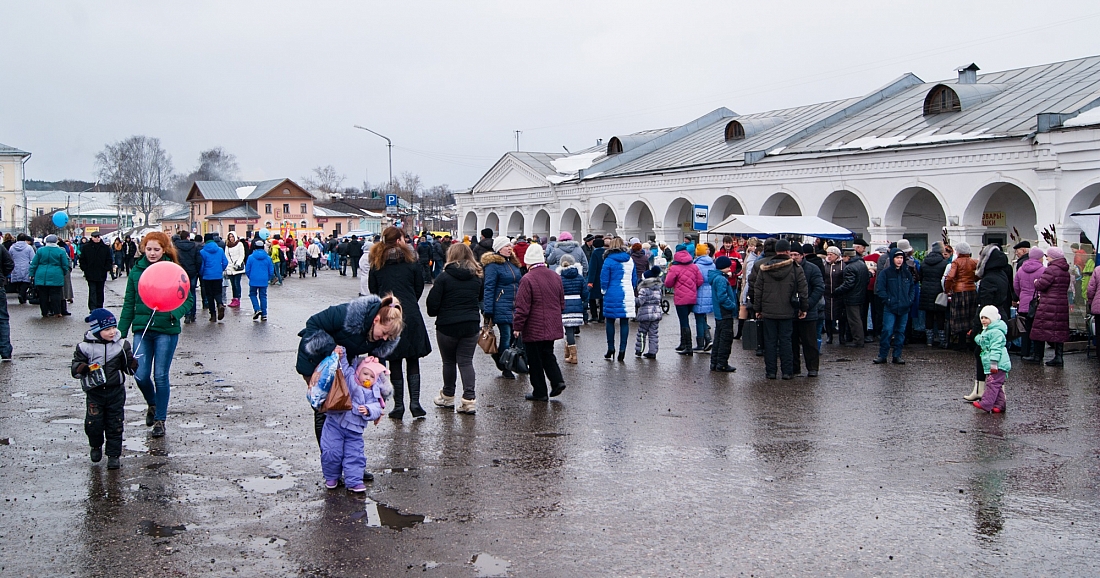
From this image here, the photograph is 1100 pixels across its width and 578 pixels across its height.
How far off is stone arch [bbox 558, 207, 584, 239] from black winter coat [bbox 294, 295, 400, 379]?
36321 mm

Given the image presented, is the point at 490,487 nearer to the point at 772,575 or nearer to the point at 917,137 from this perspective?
the point at 772,575

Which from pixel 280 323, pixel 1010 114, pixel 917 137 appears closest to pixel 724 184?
pixel 917 137

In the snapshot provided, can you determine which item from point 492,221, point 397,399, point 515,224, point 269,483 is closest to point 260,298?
point 397,399

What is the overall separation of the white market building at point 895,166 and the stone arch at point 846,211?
0.04 m

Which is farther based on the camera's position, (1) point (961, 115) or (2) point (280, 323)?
(1) point (961, 115)

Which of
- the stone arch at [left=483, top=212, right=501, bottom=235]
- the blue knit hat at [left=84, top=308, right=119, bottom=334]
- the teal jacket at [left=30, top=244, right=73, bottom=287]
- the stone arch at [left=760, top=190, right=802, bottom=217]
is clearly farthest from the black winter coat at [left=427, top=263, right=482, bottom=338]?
the stone arch at [left=483, top=212, right=501, bottom=235]

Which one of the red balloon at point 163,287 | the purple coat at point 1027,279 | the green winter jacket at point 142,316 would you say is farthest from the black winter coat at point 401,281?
the purple coat at point 1027,279

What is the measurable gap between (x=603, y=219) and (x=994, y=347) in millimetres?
32983

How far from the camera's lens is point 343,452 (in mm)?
6727

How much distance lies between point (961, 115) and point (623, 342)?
1837 centimetres

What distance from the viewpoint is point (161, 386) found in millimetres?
8477

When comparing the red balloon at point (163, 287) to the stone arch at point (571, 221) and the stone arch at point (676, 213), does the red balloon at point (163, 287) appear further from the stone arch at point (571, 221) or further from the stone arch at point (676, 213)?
the stone arch at point (571, 221)

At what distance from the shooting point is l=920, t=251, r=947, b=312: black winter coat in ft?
48.6

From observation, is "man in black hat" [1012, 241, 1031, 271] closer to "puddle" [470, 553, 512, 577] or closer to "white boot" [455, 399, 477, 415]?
"white boot" [455, 399, 477, 415]
